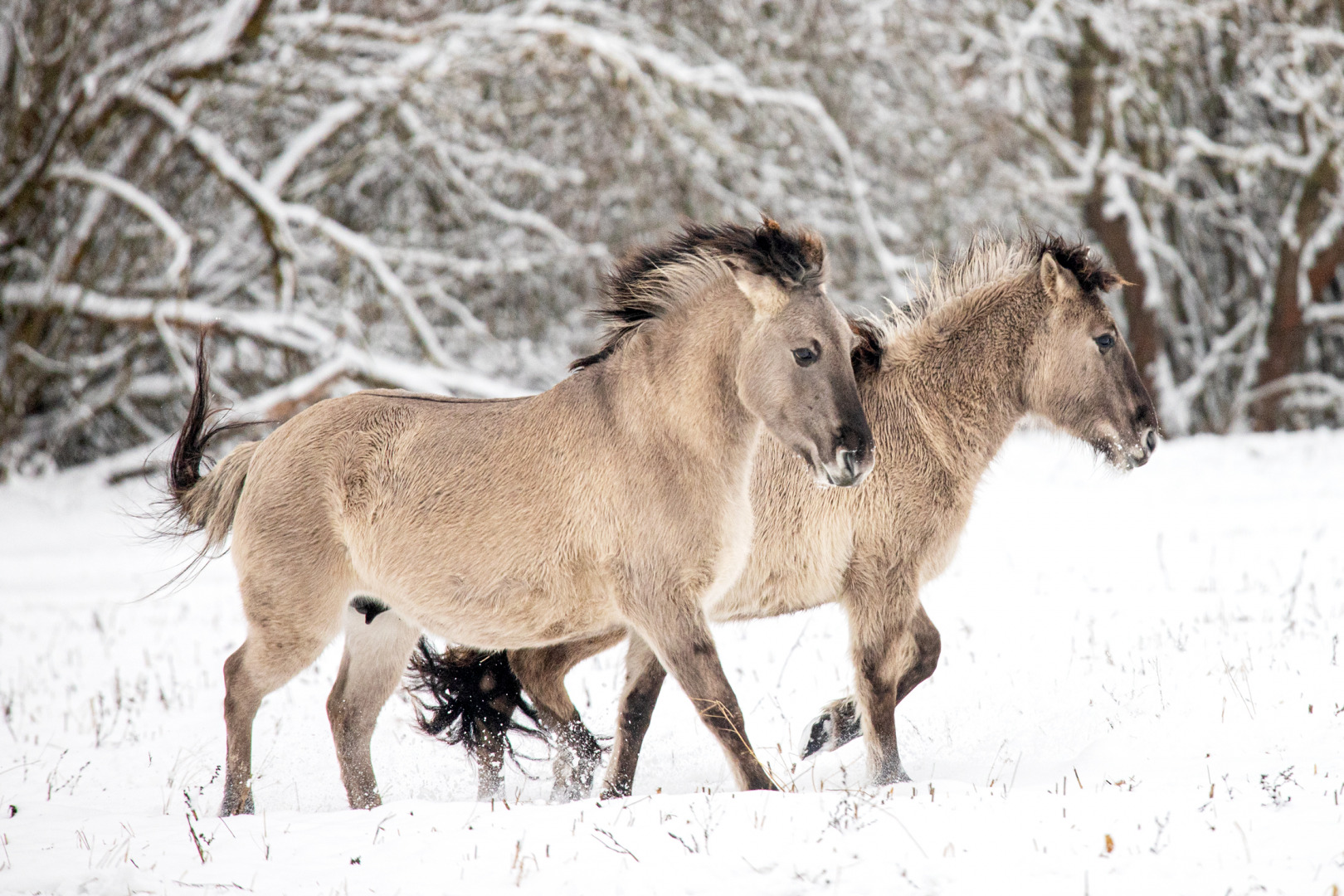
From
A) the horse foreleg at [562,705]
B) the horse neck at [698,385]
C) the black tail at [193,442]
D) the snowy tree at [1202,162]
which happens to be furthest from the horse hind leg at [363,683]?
the snowy tree at [1202,162]

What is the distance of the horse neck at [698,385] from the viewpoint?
462cm

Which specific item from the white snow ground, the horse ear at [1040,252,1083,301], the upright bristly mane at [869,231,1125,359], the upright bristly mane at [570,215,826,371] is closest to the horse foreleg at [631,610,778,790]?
the white snow ground

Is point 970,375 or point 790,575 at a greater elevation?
point 970,375

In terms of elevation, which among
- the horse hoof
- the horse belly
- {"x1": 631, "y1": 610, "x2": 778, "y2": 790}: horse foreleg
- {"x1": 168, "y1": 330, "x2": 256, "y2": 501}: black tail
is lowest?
the horse hoof

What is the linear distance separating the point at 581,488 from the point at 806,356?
1.02m

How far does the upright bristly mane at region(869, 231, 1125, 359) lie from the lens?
573 centimetres

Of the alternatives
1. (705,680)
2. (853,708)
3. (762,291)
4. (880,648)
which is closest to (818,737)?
(853,708)

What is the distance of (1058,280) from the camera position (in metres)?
5.62

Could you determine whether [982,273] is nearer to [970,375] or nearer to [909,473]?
[970,375]

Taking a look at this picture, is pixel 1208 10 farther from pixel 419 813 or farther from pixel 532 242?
pixel 419 813

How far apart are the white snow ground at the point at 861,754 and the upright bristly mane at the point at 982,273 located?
124cm

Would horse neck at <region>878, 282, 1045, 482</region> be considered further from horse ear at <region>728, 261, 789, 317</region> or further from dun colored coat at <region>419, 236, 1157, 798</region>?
horse ear at <region>728, 261, 789, 317</region>

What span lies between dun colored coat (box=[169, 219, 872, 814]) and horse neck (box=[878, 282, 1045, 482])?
1.11m

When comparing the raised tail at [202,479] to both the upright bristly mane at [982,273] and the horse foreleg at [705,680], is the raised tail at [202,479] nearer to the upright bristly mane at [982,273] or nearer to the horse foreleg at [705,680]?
the horse foreleg at [705,680]
